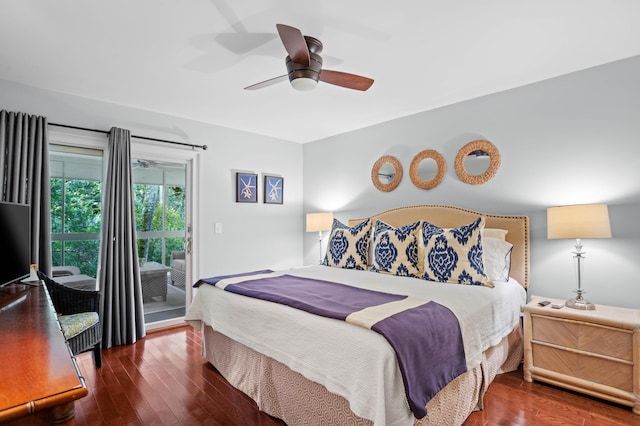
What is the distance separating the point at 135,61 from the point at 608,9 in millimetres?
3132

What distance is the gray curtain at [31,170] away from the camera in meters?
2.87

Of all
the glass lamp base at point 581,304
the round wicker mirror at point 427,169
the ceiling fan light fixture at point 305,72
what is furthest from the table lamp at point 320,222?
the glass lamp base at point 581,304

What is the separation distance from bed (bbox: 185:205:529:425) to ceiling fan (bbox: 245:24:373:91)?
1.44 meters

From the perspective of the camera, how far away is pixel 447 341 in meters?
1.81

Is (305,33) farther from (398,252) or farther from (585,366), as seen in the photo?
(585,366)

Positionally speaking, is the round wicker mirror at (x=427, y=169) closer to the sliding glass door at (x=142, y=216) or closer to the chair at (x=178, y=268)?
the sliding glass door at (x=142, y=216)

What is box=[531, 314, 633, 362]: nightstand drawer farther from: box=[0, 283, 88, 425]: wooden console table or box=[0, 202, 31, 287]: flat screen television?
box=[0, 202, 31, 287]: flat screen television

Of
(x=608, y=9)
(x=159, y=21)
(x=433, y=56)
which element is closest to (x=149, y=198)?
(x=159, y=21)

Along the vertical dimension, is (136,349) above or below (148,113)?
below

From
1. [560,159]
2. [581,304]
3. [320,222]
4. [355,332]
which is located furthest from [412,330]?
[320,222]

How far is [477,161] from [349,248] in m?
1.53

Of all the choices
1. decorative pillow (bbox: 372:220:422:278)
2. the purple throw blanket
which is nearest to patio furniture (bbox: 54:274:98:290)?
the purple throw blanket

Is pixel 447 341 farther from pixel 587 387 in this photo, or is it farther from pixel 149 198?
pixel 149 198

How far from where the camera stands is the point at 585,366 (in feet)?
7.63
